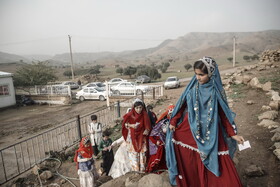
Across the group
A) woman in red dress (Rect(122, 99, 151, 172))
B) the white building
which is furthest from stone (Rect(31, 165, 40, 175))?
the white building

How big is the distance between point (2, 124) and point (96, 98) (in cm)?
788

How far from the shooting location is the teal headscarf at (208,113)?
6.93ft

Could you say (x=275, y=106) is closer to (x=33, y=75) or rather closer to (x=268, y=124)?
(x=268, y=124)

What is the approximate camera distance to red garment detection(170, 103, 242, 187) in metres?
2.10

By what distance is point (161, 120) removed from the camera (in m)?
3.14

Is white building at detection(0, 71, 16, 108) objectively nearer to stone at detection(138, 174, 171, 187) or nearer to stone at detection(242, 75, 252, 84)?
stone at detection(242, 75, 252, 84)

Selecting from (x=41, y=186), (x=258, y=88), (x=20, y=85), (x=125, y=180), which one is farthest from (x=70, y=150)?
(x=20, y=85)

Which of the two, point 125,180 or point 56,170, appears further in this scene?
point 56,170

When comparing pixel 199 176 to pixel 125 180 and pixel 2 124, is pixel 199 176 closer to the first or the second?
pixel 125 180

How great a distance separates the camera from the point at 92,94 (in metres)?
19.2

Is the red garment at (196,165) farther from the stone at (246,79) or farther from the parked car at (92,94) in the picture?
the parked car at (92,94)

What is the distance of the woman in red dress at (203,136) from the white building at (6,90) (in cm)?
1986

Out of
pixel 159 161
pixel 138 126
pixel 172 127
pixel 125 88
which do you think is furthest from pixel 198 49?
pixel 172 127

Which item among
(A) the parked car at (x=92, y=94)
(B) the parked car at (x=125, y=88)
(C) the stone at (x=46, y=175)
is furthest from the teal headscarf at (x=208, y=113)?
(A) the parked car at (x=92, y=94)
